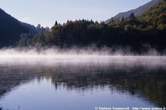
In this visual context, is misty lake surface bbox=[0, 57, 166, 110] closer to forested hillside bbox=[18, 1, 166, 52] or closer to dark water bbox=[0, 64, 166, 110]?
dark water bbox=[0, 64, 166, 110]

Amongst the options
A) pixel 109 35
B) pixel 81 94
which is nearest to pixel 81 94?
pixel 81 94

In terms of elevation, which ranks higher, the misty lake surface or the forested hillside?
the forested hillside

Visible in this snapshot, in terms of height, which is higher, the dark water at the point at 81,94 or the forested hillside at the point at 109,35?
the forested hillside at the point at 109,35

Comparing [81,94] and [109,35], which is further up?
[109,35]

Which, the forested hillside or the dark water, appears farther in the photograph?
the forested hillside

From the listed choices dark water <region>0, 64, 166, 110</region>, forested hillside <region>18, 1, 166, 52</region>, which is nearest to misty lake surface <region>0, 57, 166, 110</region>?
dark water <region>0, 64, 166, 110</region>

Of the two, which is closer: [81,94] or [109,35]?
[81,94]

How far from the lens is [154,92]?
3353 cm

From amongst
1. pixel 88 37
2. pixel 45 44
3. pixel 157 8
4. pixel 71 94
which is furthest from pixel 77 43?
pixel 71 94

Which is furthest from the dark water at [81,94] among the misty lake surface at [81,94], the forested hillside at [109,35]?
the forested hillside at [109,35]

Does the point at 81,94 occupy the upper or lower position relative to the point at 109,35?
lower

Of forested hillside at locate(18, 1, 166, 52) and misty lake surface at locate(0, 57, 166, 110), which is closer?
misty lake surface at locate(0, 57, 166, 110)

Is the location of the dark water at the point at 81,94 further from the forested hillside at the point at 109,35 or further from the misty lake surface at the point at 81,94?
the forested hillside at the point at 109,35

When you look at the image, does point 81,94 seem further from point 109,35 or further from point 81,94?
point 109,35
